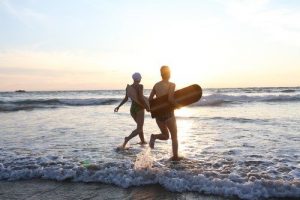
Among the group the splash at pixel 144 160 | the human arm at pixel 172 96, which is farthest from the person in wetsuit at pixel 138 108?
the human arm at pixel 172 96

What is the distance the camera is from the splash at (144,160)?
779 cm

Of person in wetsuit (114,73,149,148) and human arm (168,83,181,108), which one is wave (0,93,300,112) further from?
human arm (168,83,181,108)

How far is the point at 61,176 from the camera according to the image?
7539 millimetres

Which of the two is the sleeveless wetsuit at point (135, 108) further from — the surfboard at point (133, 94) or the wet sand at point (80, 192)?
the wet sand at point (80, 192)

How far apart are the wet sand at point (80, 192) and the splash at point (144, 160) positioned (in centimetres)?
96

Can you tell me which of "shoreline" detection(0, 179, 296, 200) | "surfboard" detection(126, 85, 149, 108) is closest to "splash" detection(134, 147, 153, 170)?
"shoreline" detection(0, 179, 296, 200)

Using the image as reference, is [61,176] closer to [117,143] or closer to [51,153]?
[51,153]

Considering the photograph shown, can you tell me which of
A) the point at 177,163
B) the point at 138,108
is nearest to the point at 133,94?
the point at 138,108

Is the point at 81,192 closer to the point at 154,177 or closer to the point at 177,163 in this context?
the point at 154,177

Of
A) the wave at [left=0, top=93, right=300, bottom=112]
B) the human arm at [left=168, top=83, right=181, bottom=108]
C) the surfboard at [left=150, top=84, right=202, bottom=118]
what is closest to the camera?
the human arm at [left=168, top=83, right=181, bottom=108]

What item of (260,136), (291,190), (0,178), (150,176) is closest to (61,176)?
(0,178)

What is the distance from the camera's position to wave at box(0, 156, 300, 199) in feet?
20.7

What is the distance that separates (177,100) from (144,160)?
4.92 feet

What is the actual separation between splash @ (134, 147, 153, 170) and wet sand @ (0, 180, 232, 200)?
3.14 ft
